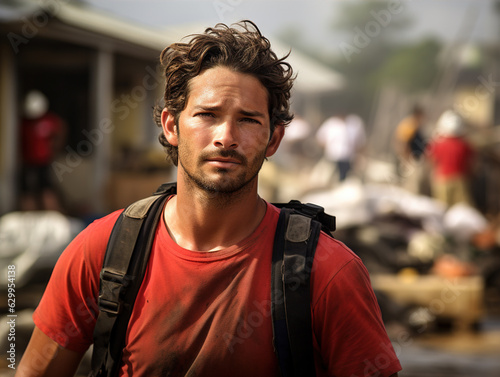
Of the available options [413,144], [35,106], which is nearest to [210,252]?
[35,106]

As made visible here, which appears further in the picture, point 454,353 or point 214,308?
point 454,353

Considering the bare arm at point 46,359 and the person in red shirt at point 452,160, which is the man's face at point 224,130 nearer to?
the bare arm at point 46,359

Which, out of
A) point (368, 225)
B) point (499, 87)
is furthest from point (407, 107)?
point (368, 225)

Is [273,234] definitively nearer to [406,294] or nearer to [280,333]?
[280,333]

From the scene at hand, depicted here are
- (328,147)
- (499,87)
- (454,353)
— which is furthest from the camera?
(499,87)

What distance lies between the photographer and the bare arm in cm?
235

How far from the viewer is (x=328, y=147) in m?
15.4

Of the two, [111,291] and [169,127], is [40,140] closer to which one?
[169,127]

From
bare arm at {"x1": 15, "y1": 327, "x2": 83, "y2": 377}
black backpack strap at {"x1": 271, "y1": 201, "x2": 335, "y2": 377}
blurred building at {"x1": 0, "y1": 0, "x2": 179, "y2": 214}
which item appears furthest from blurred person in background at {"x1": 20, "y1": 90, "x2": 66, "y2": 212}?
black backpack strap at {"x1": 271, "y1": 201, "x2": 335, "y2": 377}

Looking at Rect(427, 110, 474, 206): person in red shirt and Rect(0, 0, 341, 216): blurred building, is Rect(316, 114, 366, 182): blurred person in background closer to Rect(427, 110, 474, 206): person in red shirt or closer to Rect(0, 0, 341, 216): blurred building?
Rect(427, 110, 474, 206): person in red shirt

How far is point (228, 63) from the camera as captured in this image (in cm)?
235

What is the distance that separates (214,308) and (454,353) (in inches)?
235

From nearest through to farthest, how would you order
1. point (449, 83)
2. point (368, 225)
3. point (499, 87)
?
point (368, 225)
point (499, 87)
point (449, 83)

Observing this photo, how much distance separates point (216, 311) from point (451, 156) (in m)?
10.6
